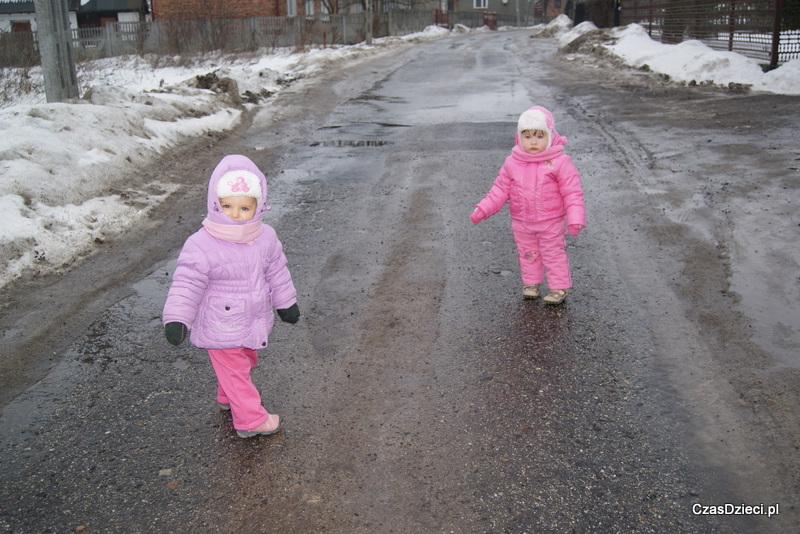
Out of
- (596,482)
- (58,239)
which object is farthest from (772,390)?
(58,239)

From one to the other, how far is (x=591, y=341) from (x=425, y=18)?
207 ft

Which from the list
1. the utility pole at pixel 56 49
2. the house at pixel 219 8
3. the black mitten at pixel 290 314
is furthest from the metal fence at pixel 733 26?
the house at pixel 219 8

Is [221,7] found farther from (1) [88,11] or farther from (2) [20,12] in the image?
(2) [20,12]

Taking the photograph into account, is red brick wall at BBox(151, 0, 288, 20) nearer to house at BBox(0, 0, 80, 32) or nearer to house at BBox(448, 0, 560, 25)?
house at BBox(0, 0, 80, 32)

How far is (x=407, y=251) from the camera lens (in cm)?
640

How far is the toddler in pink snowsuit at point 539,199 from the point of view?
5180 millimetres

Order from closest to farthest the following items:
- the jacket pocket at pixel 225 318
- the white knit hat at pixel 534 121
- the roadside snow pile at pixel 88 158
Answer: the jacket pocket at pixel 225 318 → the white knit hat at pixel 534 121 → the roadside snow pile at pixel 88 158

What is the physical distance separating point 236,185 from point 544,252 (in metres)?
2.59

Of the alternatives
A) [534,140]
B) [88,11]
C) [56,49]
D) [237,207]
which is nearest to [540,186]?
[534,140]

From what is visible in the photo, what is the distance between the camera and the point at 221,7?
38.7 metres

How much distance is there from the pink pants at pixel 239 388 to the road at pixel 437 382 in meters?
0.15

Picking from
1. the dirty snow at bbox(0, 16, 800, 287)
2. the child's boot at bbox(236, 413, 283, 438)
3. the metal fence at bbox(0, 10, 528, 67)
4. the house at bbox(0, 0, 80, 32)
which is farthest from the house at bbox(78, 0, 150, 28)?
the child's boot at bbox(236, 413, 283, 438)

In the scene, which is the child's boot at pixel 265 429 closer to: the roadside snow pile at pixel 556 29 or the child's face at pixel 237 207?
the child's face at pixel 237 207

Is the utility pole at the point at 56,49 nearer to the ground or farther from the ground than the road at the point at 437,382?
farther from the ground
